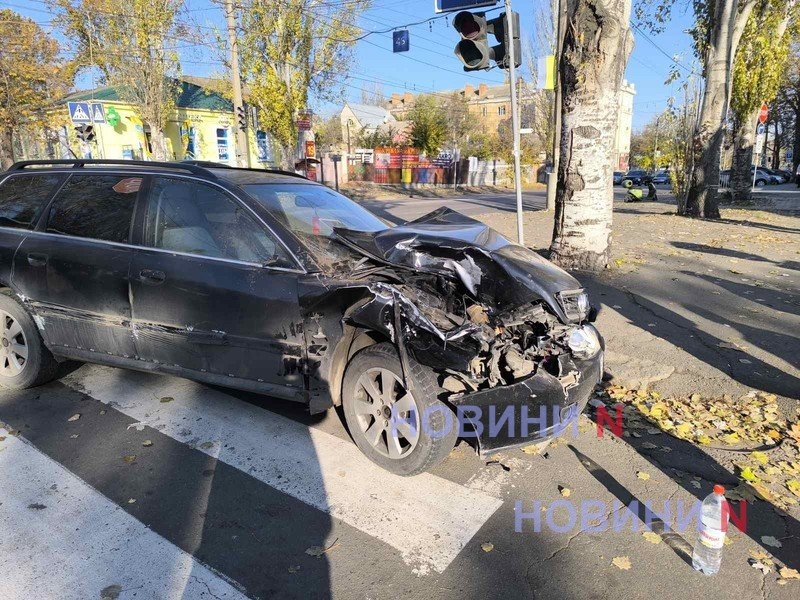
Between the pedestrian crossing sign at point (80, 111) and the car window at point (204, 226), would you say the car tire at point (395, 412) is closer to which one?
the car window at point (204, 226)

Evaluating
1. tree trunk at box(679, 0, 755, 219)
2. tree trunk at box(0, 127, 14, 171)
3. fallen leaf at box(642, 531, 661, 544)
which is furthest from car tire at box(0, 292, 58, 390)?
tree trunk at box(0, 127, 14, 171)

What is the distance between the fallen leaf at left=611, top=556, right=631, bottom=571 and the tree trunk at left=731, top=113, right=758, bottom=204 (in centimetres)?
2340

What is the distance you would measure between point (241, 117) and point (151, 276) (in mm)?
19787

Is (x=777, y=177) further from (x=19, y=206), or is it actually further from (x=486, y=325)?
(x=19, y=206)

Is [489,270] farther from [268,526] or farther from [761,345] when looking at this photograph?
[761,345]

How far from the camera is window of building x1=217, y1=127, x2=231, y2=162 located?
38094 millimetres

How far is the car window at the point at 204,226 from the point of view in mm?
3617

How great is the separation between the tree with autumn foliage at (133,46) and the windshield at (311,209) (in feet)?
92.8

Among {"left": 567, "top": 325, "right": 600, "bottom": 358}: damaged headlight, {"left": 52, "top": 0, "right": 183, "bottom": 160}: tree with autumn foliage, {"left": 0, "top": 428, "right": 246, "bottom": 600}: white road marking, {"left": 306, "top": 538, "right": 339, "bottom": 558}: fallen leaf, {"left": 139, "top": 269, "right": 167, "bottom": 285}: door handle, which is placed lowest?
{"left": 306, "top": 538, "right": 339, "bottom": 558}: fallen leaf

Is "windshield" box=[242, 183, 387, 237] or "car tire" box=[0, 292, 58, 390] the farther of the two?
"car tire" box=[0, 292, 58, 390]

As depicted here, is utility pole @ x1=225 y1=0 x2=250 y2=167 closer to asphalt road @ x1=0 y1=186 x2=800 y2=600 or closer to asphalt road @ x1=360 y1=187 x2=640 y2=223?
asphalt road @ x1=360 y1=187 x2=640 y2=223

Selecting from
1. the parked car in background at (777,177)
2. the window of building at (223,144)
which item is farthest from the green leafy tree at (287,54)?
the parked car in background at (777,177)

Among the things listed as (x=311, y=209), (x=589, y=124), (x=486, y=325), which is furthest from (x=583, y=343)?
(x=589, y=124)

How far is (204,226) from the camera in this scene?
385 cm
